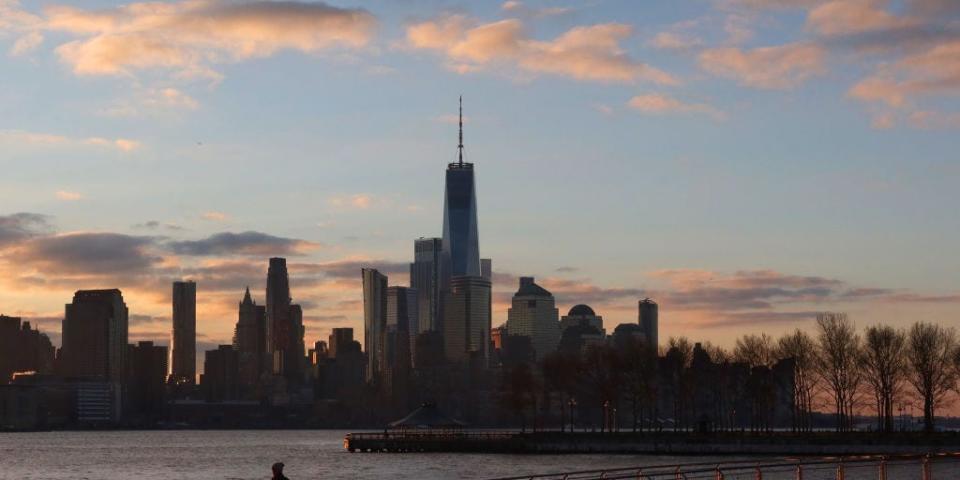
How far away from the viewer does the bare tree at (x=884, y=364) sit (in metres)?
183

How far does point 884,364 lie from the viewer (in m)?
185

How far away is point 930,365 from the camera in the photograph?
600ft

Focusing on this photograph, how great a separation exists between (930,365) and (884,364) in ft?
17.9

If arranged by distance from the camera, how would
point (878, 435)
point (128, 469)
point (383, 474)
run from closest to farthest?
1. point (383, 474)
2. point (878, 435)
3. point (128, 469)

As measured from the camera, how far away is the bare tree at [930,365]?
7165 inches

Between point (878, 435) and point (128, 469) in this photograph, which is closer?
point (878, 435)

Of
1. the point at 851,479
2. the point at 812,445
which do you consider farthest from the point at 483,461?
the point at 851,479

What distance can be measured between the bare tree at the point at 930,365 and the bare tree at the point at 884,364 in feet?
5.15

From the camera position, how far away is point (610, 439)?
191 meters

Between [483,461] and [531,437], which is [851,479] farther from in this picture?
[531,437]

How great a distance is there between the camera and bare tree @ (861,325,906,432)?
183125mm

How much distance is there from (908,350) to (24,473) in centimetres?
11019

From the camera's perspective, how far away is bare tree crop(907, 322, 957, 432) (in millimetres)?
182000

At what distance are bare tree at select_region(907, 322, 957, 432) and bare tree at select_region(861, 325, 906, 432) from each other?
1.57 metres
